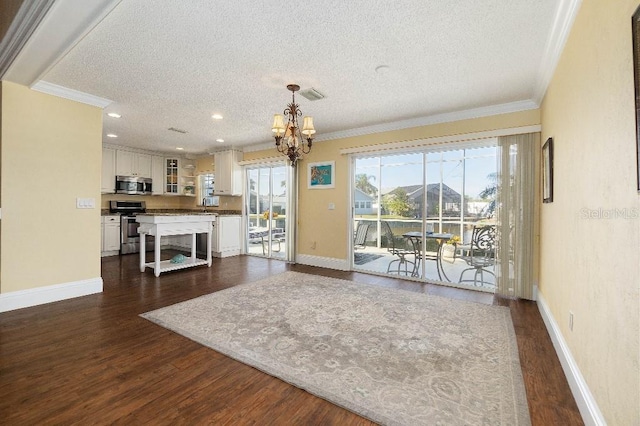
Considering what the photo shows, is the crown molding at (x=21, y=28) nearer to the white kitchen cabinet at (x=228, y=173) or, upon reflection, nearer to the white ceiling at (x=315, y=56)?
the white ceiling at (x=315, y=56)

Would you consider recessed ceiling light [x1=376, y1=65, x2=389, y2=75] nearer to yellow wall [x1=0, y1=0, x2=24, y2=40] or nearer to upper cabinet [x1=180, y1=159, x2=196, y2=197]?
yellow wall [x1=0, y1=0, x2=24, y2=40]

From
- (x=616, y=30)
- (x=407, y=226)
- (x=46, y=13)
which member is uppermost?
(x=46, y=13)

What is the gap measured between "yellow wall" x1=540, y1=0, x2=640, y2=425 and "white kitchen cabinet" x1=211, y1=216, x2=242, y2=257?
19.3 feet

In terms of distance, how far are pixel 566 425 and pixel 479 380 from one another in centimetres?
45

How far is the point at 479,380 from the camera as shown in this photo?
74.3 inches

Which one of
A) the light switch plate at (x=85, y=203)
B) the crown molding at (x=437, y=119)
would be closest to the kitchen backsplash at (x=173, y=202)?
the crown molding at (x=437, y=119)

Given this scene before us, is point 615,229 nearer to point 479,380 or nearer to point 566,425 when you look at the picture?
point 566,425

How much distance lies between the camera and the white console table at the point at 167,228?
4566mm

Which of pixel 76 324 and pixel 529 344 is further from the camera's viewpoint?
pixel 76 324

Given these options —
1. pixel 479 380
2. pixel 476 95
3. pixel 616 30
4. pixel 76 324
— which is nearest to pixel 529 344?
pixel 479 380

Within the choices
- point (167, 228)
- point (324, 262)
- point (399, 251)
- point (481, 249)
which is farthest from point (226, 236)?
point (481, 249)

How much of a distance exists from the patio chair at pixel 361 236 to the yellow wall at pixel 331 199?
0.22 metres

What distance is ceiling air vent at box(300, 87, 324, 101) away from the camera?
340 centimetres

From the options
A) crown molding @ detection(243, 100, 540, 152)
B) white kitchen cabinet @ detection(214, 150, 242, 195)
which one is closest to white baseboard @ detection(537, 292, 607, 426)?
crown molding @ detection(243, 100, 540, 152)
